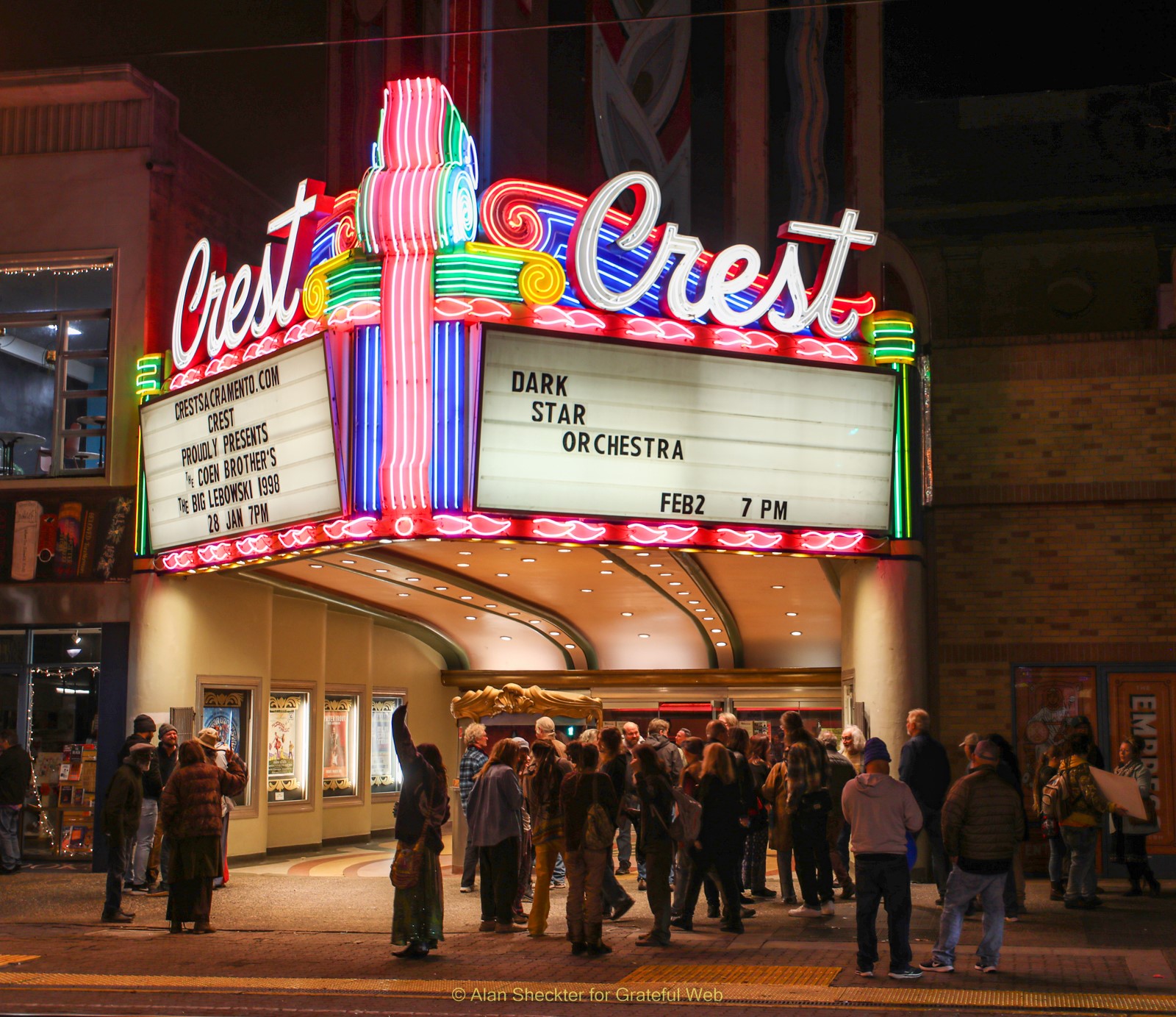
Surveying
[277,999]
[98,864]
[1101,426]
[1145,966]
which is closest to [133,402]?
[98,864]

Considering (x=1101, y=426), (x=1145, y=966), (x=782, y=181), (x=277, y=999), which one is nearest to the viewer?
(x=277, y=999)

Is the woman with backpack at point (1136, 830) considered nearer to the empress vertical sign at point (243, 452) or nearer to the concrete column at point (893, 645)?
the concrete column at point (893, 645)

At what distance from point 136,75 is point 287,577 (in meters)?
6.84

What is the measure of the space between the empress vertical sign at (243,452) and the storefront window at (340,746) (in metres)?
5.37

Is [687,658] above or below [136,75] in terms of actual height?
below

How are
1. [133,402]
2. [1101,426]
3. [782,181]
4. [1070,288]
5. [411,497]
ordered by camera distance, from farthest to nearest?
[782,181] → [1070,288] → [133,402] → [1101,426] → [411,497]

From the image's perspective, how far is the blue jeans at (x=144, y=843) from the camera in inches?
578

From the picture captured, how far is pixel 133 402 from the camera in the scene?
1722cm

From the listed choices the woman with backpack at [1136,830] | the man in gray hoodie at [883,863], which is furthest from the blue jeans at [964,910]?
the woman with backpack at [1136,830]

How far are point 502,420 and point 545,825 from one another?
12.6 ft

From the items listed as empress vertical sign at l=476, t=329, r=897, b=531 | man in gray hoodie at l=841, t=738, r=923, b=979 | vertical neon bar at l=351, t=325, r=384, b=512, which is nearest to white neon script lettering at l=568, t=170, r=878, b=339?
empress vertical sign at l=476, t=329, r=897, b=531

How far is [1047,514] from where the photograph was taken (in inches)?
616

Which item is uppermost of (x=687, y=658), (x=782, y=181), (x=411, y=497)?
(x=782, y=181)

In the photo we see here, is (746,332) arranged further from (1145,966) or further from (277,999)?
(277,999)
